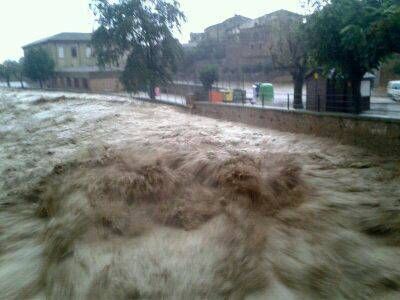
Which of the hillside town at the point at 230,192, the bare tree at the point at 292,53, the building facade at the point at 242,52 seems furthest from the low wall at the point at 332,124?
the building facade at the point at 242,52

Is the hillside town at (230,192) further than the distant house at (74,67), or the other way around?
the distant house at (74,67)

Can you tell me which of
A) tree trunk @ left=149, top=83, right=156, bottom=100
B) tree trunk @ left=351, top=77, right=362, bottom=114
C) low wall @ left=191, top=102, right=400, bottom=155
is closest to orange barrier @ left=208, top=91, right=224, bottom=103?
low wall @ left=191, top=102, right=400, bottom=155

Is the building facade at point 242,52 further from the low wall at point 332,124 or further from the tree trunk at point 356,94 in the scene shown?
the tree trunk at point 356,94

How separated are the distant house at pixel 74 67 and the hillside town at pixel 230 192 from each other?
2494cm

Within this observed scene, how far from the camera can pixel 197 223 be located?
7395 mm

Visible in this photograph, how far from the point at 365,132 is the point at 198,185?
759 cm

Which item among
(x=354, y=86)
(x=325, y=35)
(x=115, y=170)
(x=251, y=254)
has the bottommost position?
(x=251, y=254)

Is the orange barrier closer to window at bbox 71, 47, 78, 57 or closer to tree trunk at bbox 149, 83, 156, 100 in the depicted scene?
tree trunk at bbox 149, 83, 156, 100

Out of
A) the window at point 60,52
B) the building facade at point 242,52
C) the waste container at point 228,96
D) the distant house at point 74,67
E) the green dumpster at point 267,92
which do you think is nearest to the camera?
the green dumpster at point 267,92

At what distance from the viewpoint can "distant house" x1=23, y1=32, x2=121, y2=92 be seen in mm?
45344

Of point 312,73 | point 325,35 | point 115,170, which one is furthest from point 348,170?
point 312,73

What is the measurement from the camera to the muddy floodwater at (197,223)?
5934mm

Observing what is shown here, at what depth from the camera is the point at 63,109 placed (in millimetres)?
22766

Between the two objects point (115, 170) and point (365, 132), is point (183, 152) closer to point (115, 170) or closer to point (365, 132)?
point (115, 170)
